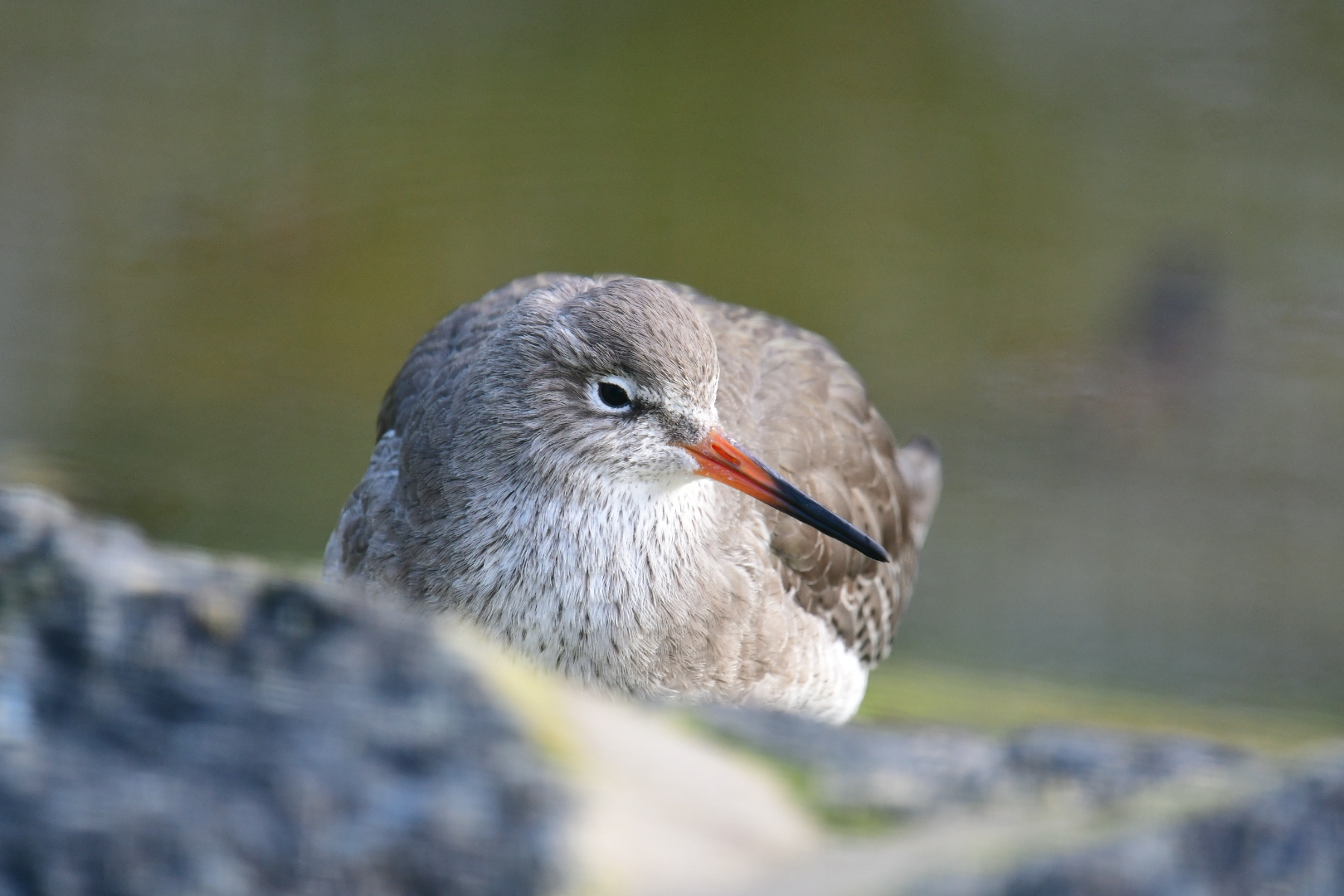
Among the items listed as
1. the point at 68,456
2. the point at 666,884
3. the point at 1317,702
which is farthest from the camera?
the point at 68,456

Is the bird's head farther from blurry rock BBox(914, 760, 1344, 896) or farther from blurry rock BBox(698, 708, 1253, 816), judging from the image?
blurry rock BBox(914, 760, 1344, 896)

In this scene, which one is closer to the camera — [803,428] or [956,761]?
[956,761]

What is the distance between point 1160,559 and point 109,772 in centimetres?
467

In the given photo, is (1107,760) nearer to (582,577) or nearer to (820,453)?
(582,577)

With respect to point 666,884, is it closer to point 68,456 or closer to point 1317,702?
point 1317,702

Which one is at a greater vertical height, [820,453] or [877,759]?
[820,453]

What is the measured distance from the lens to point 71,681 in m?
1.49

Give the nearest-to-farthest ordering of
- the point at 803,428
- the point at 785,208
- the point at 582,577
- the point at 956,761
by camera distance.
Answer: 1. the point at 956,761
2. the point at 582,577
3. the point at 803,428
4. the point at 785,208

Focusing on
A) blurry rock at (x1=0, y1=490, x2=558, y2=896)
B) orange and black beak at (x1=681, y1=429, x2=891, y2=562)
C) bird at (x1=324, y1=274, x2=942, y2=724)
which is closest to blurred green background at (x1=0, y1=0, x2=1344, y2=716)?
bird at (x1=324, y1=274, x2=942, y2=724)

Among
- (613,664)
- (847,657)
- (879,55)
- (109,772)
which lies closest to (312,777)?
(109,772)

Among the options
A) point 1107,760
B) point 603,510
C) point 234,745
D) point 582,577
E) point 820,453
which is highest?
point 820,453

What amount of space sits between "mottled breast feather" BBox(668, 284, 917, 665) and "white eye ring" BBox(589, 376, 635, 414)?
1.11ft

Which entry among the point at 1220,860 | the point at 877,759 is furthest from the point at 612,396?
the point at 1220,860

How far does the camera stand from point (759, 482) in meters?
3.04
